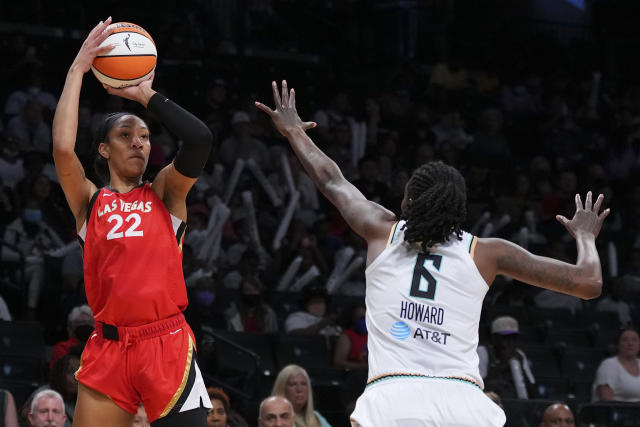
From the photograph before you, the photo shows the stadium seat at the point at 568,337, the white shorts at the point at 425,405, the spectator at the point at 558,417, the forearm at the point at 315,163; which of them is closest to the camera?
the white shorts at the point at 425,405

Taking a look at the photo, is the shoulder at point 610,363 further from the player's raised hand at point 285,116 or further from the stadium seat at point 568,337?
the player's raised hand at point 285,116

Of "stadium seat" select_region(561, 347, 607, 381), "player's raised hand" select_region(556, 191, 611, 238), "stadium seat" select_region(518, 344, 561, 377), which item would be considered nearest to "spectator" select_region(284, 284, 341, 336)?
"stadium seat" select_region(518, 344, 561, 377)

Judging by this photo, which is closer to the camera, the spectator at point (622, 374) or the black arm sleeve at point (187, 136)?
the black arm sleeve at point (187, 136)

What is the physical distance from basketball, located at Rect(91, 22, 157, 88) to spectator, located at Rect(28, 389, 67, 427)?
9.03ft

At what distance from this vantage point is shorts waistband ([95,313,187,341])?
4.84 meters

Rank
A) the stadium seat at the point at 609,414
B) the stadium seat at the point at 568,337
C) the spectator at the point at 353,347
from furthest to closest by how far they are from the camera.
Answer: the stadium seat at the point at 568,337 → the spectator at the point at 353,347 → the stadium seat at the point at 609,414

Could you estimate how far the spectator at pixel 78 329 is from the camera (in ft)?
28.4

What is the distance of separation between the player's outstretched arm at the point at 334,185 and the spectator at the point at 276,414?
123 inches

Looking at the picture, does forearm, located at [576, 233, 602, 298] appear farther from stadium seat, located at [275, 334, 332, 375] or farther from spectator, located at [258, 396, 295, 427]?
stadium seat, located at [275, 334, 332, 375]

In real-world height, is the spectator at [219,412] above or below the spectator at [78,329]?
below

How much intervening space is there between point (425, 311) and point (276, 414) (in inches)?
150

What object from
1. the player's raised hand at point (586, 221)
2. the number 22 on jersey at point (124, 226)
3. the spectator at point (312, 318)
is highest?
the player's raised hand at point (586, 221)

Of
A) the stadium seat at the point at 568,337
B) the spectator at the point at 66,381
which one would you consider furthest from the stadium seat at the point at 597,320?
the spectator at the point at 66,381

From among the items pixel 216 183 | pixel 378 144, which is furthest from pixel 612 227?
pixel 216 183
